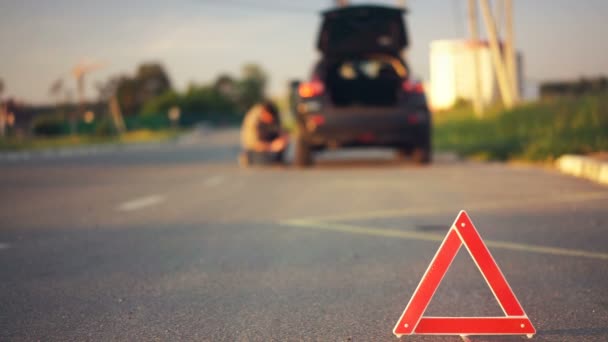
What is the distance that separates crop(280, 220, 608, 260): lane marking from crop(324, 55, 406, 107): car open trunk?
23.4ft

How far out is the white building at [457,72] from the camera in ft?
115

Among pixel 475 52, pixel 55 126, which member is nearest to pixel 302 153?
pixel 475 52

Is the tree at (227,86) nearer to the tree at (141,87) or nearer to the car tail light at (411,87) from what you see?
the tree at (141,87)

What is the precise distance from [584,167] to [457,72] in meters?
24.5

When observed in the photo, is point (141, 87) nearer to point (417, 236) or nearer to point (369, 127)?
point (369, 127)

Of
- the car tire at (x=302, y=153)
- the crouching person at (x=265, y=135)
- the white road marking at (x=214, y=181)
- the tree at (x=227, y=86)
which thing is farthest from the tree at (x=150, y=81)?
the white road marking at (x=214, y=181)

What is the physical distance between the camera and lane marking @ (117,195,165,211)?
372 inches

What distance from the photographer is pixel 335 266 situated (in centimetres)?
553

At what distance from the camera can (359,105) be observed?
1451cm

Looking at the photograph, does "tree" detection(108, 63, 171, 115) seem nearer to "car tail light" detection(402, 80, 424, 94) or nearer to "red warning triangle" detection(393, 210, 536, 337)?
"car tail light" detection(402, 80, 424, 94)

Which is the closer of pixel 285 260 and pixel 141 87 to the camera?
pixel 285 260

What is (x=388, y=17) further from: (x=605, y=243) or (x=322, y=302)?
(x=322, y=302)

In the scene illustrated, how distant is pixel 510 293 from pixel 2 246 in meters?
4.61

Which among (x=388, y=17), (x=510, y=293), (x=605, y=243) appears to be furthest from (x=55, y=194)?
(x=510, y=293)
